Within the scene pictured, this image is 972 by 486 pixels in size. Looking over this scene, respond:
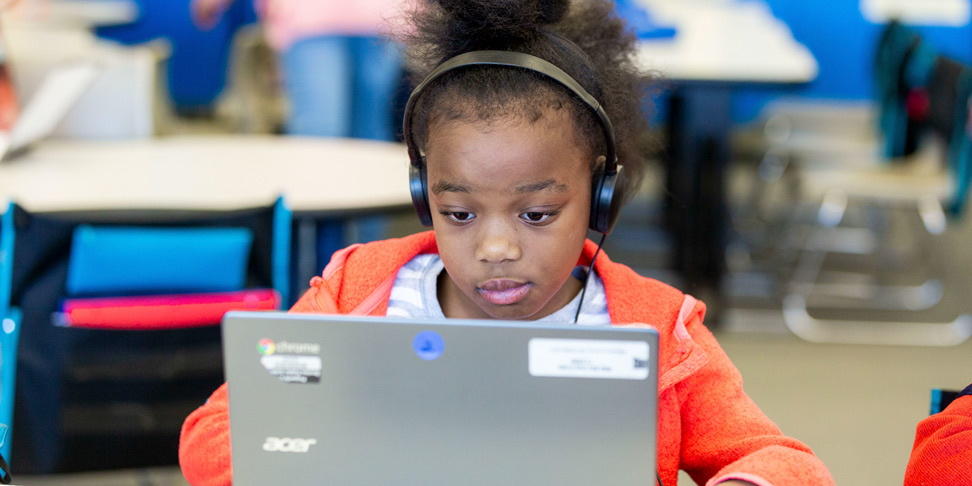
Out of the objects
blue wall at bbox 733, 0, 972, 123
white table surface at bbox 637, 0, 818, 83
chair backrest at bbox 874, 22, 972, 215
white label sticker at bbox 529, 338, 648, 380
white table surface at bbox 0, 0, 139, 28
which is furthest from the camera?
blue wall at bbox 733, 0, 972, 123

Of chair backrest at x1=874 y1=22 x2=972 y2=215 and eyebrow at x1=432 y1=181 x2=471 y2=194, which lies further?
chair backrest at x1=874 y1=22 x2=972 y2=215

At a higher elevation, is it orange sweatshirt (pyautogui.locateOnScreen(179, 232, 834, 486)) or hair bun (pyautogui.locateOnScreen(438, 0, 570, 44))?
hair bun (pyautogui.locateOnScreen(438, 0, 570, 44))

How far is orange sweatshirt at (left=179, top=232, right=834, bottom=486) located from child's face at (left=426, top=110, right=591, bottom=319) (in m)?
0.10

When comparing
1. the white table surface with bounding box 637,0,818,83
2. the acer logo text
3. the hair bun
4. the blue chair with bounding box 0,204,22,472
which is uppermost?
the white table surface with bounding box 637,0,818,83

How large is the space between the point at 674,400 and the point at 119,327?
0.84 meters

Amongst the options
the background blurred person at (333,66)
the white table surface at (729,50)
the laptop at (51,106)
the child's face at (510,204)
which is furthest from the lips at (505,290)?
the background blurred person at (333,66)

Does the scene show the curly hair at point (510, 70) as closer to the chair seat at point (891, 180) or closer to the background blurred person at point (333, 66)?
the background blurred person at point (333, 66)

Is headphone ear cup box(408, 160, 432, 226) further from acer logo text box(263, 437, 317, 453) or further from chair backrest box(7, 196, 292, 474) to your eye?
chair backrest box(7, 196, 292, 474)

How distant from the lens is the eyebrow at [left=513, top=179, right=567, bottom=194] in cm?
85

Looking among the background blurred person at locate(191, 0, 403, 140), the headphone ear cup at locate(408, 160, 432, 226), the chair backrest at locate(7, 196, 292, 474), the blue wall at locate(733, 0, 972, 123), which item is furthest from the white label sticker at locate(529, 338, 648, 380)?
the blue wall at locate(733, 0, 972, 123)

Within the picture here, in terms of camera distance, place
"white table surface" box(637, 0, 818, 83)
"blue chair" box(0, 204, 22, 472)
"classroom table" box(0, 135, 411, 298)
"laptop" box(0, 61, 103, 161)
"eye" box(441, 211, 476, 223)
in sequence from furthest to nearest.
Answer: "white table surface" box(637, 0, 818, 83)
"laptop" box(0, 61, 103, 161)
"classroom table" box(0, 135, 411, 298)
"blue chair" box(0, 204, 22, 472)
"eye" box(441, 211, 476, 223)

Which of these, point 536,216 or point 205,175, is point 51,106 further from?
point 536,216

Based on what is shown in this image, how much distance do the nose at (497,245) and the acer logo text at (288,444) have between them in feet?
0.98

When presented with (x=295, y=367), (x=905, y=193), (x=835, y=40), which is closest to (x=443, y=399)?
(x=295, y=367)
